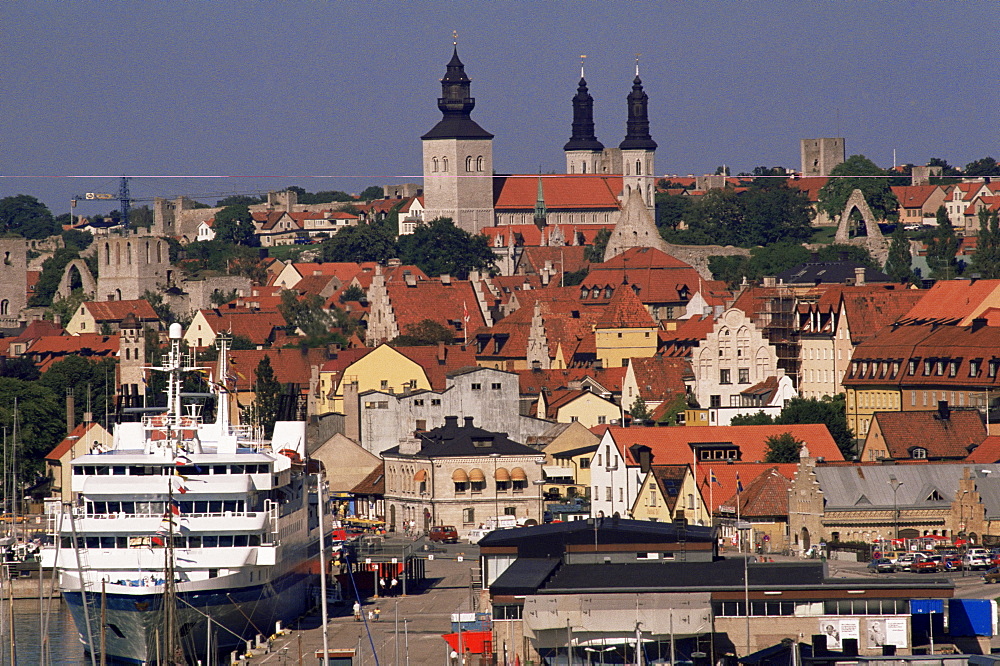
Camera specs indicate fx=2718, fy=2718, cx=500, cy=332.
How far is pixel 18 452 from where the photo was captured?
12056 cm

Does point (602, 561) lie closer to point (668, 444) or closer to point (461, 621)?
point (461, 621)

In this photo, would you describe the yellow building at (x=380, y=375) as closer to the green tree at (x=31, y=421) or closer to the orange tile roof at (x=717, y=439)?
the green tree at (x=31, y=421)

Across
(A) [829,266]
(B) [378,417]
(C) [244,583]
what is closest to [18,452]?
(B) [378,417]

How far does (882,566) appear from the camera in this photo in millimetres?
81250

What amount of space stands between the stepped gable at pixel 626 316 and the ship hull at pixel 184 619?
89808 millimetres

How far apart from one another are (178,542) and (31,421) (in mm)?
54295

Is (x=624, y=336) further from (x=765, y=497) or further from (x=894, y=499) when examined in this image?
(x=894, y=499)

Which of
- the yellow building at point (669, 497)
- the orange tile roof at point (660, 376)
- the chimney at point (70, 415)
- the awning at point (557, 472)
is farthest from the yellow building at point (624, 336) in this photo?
the yellow building at point (669, 497)

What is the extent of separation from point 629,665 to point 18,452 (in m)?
63.3

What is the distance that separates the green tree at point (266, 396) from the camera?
12600 centimetres

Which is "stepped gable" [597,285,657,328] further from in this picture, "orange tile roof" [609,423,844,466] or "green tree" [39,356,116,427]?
"orange tile roof" [609,423,844,466]

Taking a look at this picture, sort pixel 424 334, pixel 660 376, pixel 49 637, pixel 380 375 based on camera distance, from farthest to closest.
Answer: pixel 424 334
pixel 660 376
pixel 380 375
pixel 49 637

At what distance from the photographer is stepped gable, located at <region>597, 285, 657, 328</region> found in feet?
534

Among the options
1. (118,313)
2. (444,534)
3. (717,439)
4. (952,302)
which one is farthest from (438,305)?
(444,534)
